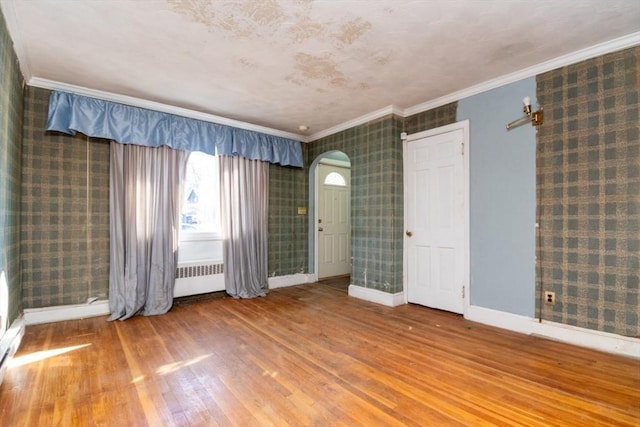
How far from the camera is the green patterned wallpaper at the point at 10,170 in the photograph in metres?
2.19

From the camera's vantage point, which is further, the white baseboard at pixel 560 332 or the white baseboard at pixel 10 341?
the white baseboard at pixel 560 332

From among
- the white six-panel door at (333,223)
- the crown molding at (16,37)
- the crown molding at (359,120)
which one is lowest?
the white six-panel door at (333,223)

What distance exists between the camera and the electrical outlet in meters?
2.71

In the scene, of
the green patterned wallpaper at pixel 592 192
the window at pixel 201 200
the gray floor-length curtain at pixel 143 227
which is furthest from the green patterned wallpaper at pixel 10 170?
the green patterned wallpaper at pixel 592 192

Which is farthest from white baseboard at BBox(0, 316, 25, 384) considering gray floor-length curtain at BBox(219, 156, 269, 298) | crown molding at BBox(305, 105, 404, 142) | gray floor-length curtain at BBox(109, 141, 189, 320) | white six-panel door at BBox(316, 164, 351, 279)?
crown molding at BBox(305, 105, 404, 142)

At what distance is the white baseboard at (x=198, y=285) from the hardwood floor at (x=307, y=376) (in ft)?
2.49

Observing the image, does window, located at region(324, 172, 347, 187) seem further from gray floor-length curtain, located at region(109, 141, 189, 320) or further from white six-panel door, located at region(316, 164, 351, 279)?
gray floor-length curtain, located at region(109, 141, 189, 320)

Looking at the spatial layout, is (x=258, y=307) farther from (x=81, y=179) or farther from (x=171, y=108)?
(x=171, y=108)

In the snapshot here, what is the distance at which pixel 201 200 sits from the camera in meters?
4.23

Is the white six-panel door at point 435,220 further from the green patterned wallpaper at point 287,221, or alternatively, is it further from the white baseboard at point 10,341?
the white baseboard at point 10,341

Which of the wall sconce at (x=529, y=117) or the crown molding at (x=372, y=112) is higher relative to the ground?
the crown molding at (x=372, y=112)

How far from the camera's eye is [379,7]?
6.64 ft

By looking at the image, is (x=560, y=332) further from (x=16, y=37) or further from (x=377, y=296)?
(x=16, y=37)

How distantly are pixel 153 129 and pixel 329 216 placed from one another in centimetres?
315
